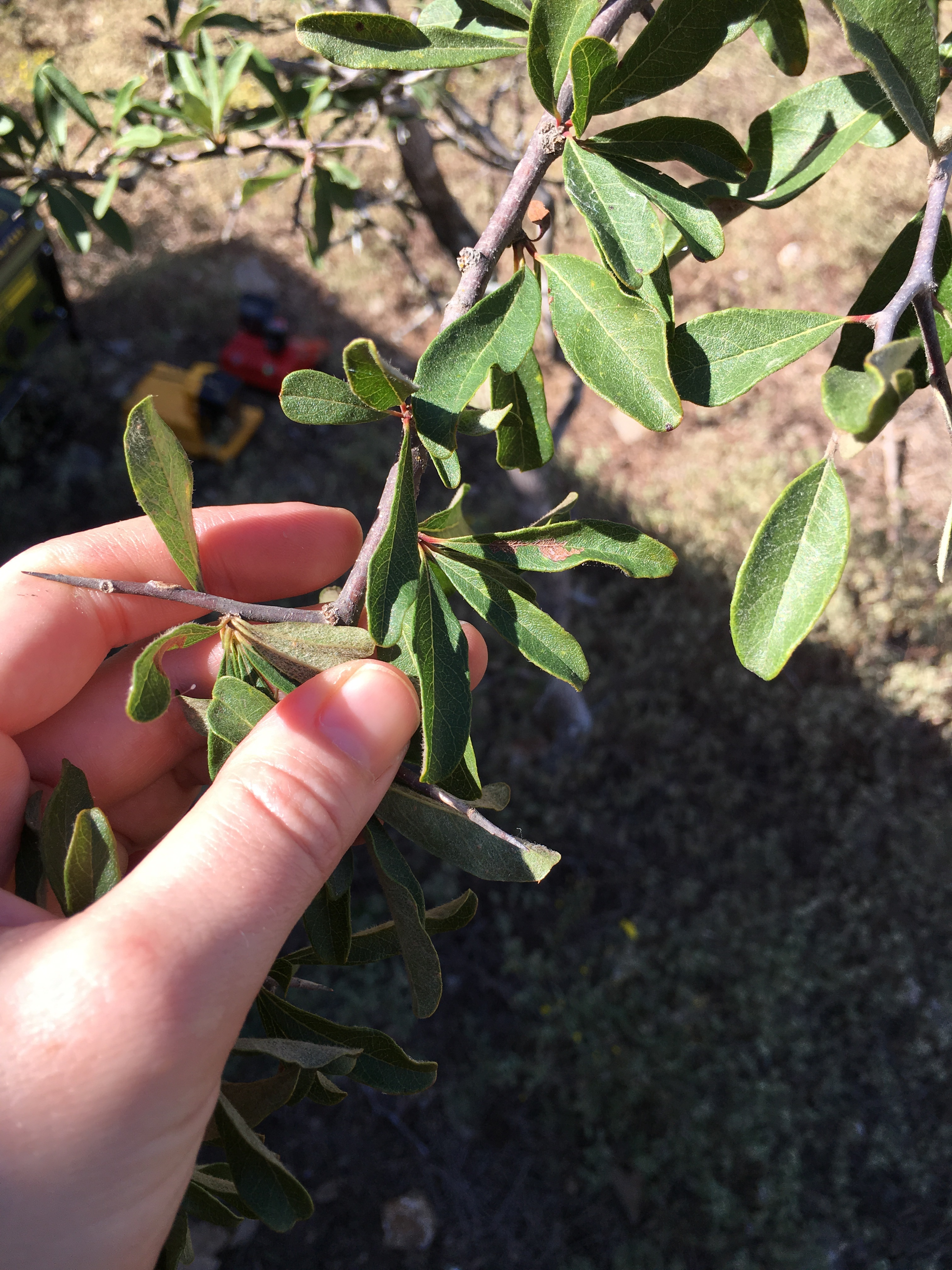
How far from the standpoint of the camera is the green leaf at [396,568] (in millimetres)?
798

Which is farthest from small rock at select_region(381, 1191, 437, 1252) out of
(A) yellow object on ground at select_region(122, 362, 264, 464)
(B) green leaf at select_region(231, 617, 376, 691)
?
(A) yellow object on ground at select_region(122, 362, 264, 464)

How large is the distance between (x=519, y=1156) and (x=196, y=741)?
1648 millimetres

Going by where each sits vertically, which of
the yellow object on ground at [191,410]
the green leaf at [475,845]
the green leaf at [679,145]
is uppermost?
the green leaf at [679,145]

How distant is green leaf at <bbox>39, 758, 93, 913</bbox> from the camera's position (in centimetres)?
104

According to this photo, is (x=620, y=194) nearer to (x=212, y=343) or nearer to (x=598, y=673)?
(x=598, y=673)

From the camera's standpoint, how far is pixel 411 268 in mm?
2945

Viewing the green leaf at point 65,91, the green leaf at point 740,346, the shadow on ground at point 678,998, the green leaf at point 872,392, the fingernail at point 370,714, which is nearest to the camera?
the green leaf at point 872,392

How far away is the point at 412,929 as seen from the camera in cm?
103

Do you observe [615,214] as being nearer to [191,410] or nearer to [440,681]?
[440,681]

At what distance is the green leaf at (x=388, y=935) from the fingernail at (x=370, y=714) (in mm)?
256

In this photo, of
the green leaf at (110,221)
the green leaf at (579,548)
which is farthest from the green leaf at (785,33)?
the green leaf at (110,221)

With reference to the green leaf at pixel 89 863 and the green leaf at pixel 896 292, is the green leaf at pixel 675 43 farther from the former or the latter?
the green leaf at pixel 89 863

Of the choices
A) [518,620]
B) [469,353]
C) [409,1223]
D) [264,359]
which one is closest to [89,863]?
[518,620]

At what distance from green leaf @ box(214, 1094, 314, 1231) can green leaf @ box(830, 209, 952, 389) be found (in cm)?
109
